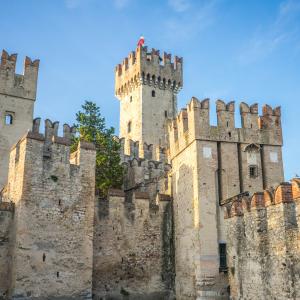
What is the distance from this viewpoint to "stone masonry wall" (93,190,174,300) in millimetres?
23203

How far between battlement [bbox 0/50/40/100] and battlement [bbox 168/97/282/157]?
42.0 ft

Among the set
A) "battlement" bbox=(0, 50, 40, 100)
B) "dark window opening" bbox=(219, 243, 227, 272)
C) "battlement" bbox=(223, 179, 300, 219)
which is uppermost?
"battlement" bbox=(0, 50, 40, 100)

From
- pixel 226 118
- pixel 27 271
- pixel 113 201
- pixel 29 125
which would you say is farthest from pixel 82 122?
pixel 27 271

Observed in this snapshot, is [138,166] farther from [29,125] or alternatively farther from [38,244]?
[38,244]

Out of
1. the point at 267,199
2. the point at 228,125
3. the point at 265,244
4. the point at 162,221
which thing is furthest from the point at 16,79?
the point at 265,244

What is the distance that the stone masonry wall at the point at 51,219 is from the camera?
2008 cm

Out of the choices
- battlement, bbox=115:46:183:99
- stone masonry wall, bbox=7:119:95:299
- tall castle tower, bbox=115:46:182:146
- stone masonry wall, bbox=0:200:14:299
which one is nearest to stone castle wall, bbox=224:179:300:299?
stone masonry wall, bbox=7:119:95:299

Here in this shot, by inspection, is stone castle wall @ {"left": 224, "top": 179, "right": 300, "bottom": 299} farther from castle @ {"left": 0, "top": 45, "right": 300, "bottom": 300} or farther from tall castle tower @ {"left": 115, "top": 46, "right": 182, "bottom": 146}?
tall castle tower @ {"left": 115, "top": 46, "right": 182, "bottom": 146}

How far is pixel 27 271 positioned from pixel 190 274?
7.92 metres

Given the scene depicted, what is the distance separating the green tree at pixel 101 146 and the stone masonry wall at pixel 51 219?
249 inches

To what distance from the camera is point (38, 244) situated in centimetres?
2048

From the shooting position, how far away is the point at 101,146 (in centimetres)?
3045

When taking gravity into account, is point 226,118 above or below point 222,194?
above

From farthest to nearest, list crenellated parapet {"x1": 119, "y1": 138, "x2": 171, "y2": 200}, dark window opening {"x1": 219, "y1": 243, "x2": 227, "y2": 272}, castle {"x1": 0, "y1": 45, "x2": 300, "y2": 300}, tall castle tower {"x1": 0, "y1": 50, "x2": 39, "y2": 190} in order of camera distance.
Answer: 1. tall castle tower {"x1": 0, "y1": 50, "x2": 39, "y2": 190}
2. crenellated parapet {"x1": 119, "y1": 138, "x2": 171, "y2": 200}
3. dark window opening {"x1": 219, "y1": 243, "x2": 227, "y2": 272}
4. castle {"x1": 0, "y1": 45, "x2": 300, "y2": 300}
